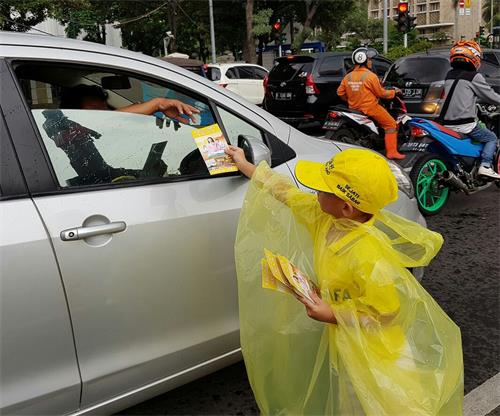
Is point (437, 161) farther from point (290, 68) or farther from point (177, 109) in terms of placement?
point (290, 68)

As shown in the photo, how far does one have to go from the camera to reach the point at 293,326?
193cm

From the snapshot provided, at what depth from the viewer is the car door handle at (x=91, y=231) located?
1785mm

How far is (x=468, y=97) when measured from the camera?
5.41 meters

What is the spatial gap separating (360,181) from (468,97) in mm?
4326

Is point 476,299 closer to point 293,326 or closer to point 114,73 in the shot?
point 293,326

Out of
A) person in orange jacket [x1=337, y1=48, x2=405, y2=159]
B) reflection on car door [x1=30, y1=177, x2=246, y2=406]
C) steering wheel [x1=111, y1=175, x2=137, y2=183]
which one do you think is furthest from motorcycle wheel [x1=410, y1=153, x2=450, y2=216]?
steering wheel [x1=111, y1=175, x2=137, y2=183]

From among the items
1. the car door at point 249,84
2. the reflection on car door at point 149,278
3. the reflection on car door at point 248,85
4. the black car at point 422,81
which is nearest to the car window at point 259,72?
the car door at point 249,84

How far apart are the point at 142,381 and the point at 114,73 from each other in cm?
121

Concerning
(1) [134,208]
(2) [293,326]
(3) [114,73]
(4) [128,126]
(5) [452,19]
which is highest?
(5) [452,19]

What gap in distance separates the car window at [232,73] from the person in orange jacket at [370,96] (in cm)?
793

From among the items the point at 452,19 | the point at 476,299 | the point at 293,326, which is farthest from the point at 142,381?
the point at 452,19

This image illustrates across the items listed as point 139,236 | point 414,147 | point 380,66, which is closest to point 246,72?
point 380,66

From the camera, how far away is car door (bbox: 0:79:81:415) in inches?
66.6

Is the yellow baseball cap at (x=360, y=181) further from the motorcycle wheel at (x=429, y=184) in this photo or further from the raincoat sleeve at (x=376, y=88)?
the raincoat sleeve at (x=376, y=88)
